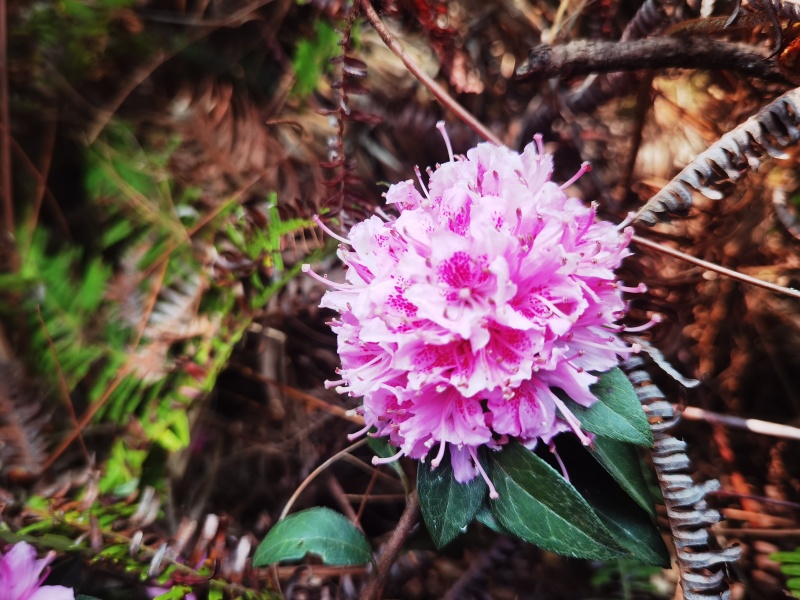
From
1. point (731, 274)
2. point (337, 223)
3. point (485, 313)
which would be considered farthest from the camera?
point (337, 223)

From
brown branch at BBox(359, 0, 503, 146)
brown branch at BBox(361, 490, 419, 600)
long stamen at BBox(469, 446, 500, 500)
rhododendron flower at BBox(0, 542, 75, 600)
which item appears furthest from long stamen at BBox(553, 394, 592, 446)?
rhododendron flower at BBox(0, 542, 75, 600)

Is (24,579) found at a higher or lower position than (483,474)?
lower

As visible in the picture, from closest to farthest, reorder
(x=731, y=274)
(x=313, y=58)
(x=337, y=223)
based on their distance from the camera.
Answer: (x=731, y=274) < (x=337, y=223) < (x=313, y=58)

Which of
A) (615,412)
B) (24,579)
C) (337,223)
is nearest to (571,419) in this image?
(615,412)

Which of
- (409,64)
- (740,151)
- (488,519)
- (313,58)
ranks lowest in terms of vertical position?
(488,519)

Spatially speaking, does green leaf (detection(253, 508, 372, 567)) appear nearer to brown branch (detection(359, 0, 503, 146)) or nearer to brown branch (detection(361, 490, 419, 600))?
brown branch (detection(361, 490, 419, 600))

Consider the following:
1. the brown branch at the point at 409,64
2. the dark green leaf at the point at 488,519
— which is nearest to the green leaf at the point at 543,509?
the dark green leaf at the point at 488,519

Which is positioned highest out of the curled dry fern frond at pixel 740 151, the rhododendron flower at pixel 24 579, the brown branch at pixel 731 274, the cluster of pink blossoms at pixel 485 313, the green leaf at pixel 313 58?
the green leaf at pixel 313 58

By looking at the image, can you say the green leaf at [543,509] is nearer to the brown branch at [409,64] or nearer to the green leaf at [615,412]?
the green leaf at [615,412]

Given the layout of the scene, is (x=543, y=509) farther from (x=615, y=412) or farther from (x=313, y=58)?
(x=313, y=58)
